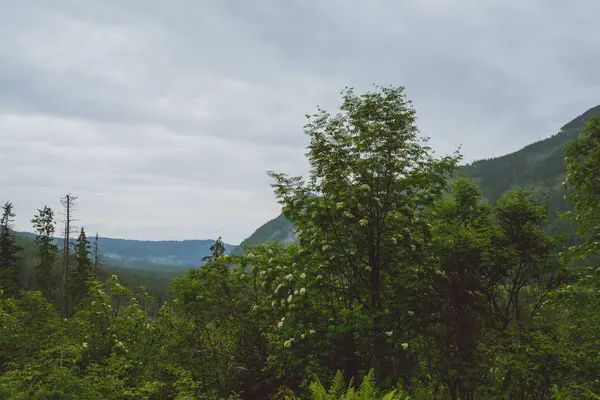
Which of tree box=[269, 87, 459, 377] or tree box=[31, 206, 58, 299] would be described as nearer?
tree box=[269, 87, 459, 377]

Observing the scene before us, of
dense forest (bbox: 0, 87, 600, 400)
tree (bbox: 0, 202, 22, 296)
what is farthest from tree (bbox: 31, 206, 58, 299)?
dense forest (bbox: 0, 87, 600, 400)

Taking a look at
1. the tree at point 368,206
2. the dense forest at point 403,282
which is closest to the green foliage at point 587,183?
the dense forest at point 403,282

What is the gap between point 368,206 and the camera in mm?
9273

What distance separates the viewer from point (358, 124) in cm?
960

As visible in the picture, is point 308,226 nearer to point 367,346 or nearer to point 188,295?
point 367,346

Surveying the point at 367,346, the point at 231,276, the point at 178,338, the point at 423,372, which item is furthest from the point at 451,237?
the point at 178,338

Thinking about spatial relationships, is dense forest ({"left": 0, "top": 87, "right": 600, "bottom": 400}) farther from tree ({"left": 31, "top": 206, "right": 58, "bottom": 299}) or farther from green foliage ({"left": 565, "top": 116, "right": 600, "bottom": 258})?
tree ({"left": 31, "top": 206, "right": 58, "bottom": 299})

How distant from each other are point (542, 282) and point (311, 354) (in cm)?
759

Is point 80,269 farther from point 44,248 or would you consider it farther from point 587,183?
point 587,183

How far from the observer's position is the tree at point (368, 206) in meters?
9.08

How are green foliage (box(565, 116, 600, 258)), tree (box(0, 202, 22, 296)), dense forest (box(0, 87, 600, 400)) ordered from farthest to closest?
tree (box(0, 202, 22, 296)), green foliage (box(565, 116, 600, 258)), dense forest (box(0, 87, 600, 400))

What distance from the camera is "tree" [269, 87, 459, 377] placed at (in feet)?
29.8

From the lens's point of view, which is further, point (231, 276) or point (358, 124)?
point (231, 276)

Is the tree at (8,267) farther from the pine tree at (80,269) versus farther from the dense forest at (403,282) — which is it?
the dense forest at (403,282)
